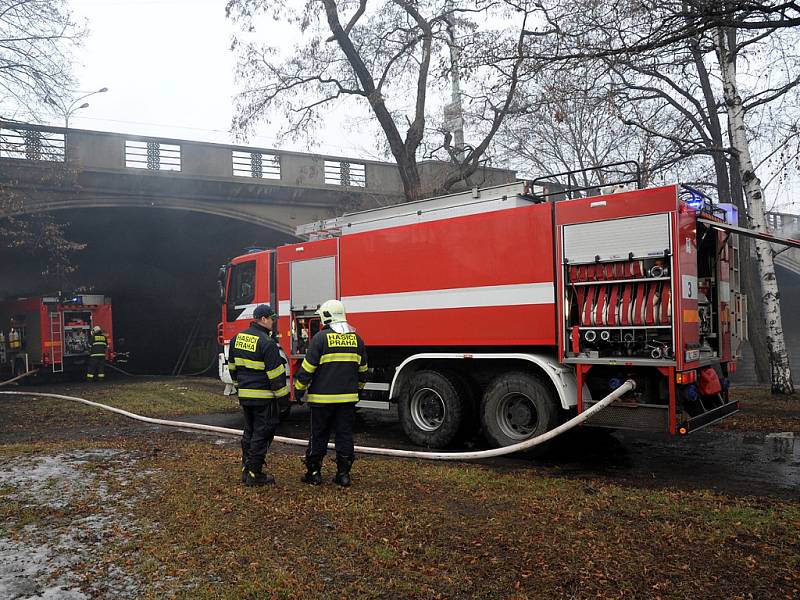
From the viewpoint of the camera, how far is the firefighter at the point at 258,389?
6211 mm

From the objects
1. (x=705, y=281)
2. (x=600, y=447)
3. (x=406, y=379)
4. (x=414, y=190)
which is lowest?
(x=600, y=447)

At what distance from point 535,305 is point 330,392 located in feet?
8.46

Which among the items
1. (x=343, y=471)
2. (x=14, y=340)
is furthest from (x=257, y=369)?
(x=14, y=340)

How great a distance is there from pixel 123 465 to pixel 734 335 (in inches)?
277

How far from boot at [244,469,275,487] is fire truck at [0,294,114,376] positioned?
17371 mm

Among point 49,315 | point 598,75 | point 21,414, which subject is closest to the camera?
point 598,75

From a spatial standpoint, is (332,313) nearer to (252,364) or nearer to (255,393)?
(252,364)

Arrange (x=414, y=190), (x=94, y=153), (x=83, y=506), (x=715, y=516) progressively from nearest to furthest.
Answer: (x=715, y=516) < (x=83, y=506) < (x=414, y=190) < (x=94, y=153)

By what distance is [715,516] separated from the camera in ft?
16.4

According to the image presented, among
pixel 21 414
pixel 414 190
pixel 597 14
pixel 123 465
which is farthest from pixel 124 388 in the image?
pixel 597 14

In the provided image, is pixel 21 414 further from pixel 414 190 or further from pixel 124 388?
pixel 414 190

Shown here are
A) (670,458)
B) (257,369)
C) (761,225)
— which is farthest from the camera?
(761,225)

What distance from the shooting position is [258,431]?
625cm

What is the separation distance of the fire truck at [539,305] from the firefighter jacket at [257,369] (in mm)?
2511
